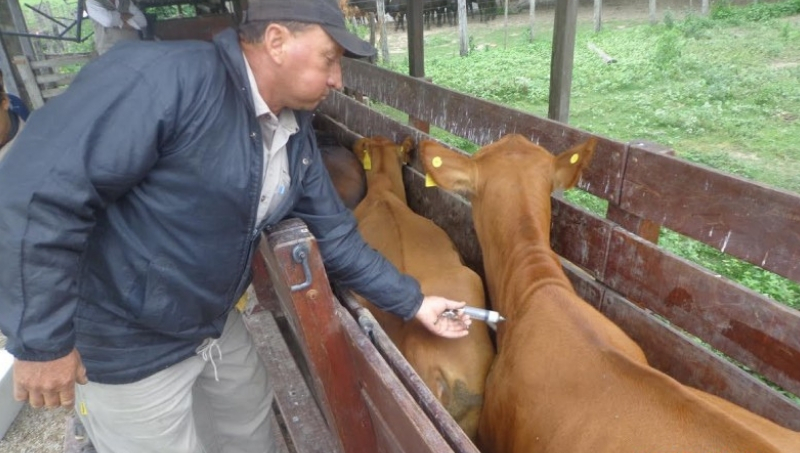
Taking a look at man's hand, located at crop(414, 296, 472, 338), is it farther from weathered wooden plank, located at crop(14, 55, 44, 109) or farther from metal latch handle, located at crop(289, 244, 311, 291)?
weathered wooden plank, located at crop(14, 55, 44, 109)

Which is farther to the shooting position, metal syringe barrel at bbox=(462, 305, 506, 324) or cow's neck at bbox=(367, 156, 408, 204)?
cow's neck at bbox=(367, 156, 408, 204)

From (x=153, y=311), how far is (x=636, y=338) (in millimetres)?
1859

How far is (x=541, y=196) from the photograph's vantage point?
2.65m

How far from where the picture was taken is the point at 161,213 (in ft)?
5.71

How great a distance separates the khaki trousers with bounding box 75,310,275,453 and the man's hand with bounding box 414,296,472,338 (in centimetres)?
82

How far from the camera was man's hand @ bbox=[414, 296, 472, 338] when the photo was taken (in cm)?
228

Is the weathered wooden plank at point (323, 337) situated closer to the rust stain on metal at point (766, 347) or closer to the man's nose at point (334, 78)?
the man's nose at point (334, 78)

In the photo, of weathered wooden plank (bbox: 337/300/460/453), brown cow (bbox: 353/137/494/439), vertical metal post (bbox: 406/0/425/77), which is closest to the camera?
weathered wooden plank (bbox: 337/300/460/453)

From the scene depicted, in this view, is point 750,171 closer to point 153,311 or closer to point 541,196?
point 541,196

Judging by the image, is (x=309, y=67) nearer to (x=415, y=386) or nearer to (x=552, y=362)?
(x=415, y=386)

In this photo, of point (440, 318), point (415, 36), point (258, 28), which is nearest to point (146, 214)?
point (258, 28)

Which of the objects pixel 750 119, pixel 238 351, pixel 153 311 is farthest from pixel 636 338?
pixel 750 119

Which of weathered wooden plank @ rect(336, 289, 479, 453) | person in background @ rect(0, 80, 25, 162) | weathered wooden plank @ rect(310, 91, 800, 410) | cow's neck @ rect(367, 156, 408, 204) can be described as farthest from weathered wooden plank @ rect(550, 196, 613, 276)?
person in background @ rect(0, 80, 25, 162)

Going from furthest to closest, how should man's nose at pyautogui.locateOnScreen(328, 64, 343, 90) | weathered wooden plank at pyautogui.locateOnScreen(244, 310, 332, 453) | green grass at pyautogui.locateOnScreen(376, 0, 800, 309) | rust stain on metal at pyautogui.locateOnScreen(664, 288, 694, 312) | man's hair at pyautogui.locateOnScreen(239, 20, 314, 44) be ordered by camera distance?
green grass at pyautogui.locateOnScreen(376, 0, 800, 309) < weathered wooden plank at pyautogui.locateOnScreen(244, 310, 332, 453) < rust stain on metal at pyautogui.locateOnScreen(664, 288, 694, 312) < man's nose at pyautogui.locateOnScreen(328, 64, 343, 90) < man's hair at pyautogui.locateOnScreen(239, 20, 314, 44)
